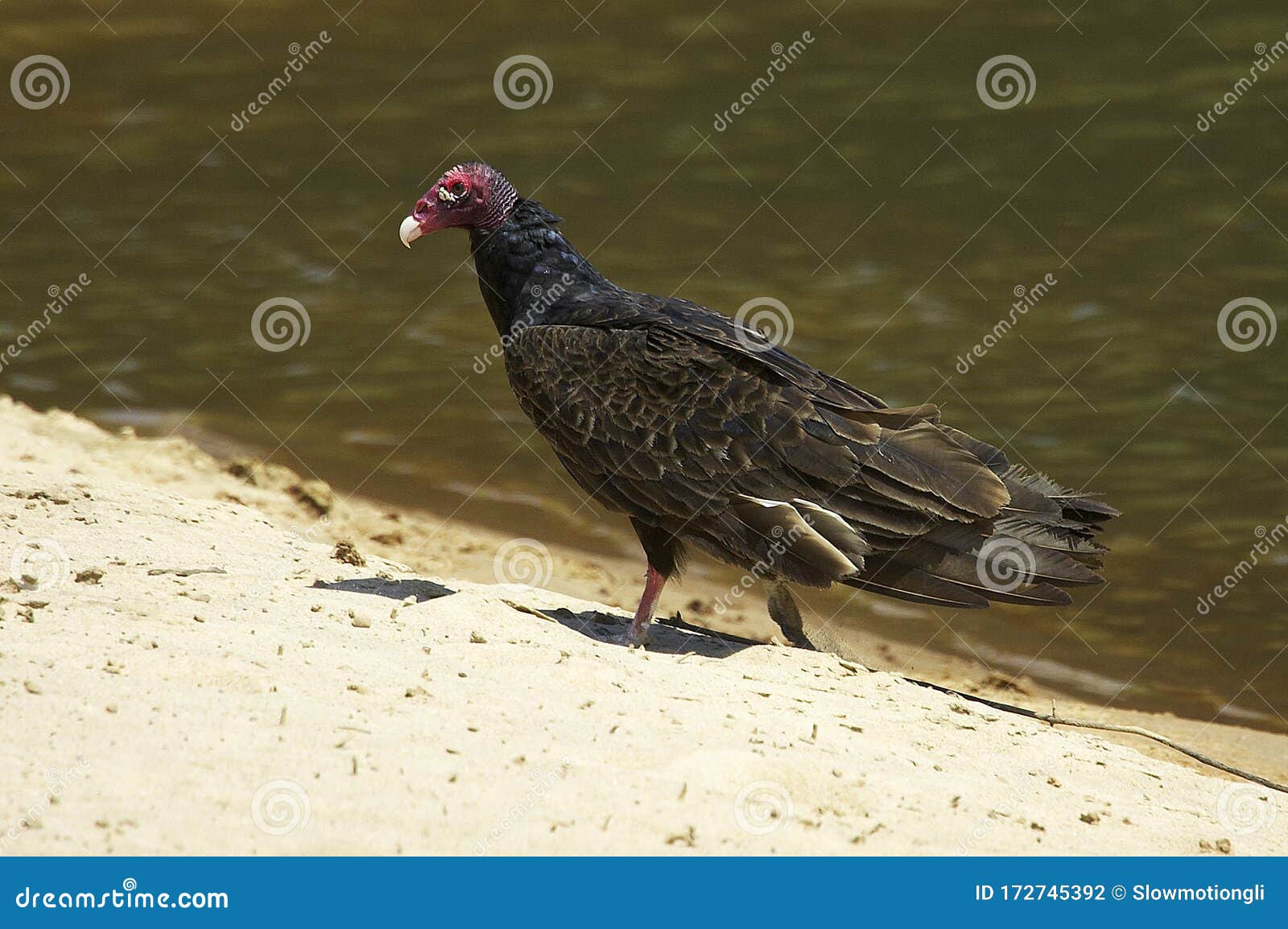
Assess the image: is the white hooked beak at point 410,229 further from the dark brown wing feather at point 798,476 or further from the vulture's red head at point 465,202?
the dark brown wing feather at point 798,476

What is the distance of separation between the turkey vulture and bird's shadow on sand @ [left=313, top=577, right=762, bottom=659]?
0.16 m

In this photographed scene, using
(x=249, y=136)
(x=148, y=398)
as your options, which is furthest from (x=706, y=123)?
(x=148, y=398)

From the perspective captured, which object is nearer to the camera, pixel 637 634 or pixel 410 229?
pixel 637 634

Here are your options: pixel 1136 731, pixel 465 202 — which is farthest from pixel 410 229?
pixel 1136 731

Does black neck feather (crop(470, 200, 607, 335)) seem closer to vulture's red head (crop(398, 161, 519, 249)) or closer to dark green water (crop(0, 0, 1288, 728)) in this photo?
vulture's red head (crop(398, 161, 519, 249))

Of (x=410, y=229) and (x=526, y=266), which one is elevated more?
(x=526, y=266)

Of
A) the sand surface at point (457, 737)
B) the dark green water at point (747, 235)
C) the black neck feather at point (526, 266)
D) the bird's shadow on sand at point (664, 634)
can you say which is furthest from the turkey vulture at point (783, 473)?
the dark green water at point (747, 235)

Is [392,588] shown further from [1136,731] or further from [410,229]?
[1136,731]

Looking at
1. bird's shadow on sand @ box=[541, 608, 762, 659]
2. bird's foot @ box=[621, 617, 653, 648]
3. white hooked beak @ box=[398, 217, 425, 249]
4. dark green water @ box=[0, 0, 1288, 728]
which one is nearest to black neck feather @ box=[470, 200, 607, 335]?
white hooked beak @ box=[398, 217, 425, 249]

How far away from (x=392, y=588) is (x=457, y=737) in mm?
1939

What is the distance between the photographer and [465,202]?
6.75 m

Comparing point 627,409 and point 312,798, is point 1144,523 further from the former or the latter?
point 312,798

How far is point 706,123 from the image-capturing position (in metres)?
15.2

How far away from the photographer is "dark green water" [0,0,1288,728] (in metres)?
9.54
